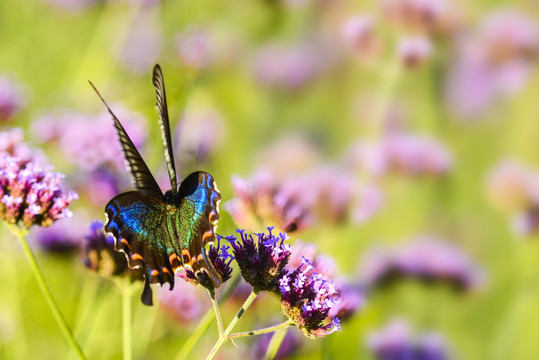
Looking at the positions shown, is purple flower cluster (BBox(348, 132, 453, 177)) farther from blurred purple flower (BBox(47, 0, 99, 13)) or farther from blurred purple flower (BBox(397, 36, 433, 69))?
blurred purple flower (BBox(47, 0, 99, 13))

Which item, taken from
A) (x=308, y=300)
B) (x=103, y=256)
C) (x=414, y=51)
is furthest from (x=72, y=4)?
(x=308, y=300)

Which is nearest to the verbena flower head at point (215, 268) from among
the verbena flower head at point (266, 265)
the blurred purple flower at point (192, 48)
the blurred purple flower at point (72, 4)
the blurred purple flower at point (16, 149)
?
the verbena flower head at point (266, 265)

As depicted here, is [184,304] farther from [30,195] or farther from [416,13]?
[416,13]

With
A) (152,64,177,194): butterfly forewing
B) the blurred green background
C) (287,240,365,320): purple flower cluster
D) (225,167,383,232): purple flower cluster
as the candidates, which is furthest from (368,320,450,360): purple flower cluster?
(152,64,177,194): butterfly forewing

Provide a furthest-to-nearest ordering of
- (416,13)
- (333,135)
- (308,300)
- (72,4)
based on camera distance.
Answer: (72,4)
(333,135)
(416,13)
(308,300)

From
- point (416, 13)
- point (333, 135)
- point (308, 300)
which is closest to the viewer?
point (308, 300)

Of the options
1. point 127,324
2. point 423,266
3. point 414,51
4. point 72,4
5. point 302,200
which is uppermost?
point 72,4

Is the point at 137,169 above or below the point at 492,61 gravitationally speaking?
below
